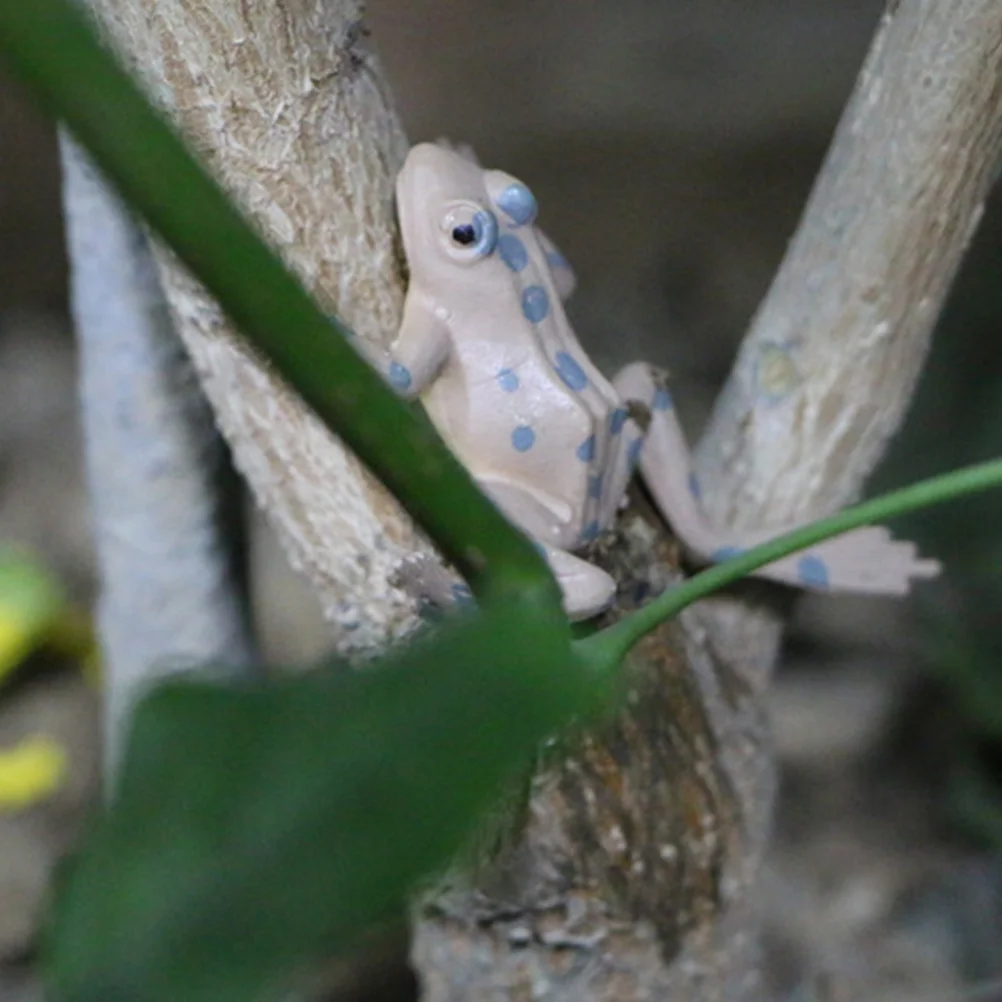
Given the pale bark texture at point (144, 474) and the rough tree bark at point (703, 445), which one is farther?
the pale bark texture at point (144, 474)

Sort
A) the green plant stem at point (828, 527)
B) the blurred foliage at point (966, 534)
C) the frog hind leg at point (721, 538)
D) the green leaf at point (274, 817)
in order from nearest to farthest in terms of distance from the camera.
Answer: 1. the green leaf at point (274, 817)
2. the green plant stem at point (828, 527)
3. the frog hind leg at point (721, 538)
4. the blurred foliage at point (966, 534)

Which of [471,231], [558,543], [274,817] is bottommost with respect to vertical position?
[274,817]

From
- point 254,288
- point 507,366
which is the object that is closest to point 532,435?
point 507,366

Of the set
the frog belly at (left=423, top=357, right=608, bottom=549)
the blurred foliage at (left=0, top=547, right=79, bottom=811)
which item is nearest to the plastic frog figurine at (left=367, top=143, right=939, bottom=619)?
the frog belly at (left=423, top=357, right=608, bottom=549)

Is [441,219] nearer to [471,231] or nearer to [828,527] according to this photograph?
[471,231]

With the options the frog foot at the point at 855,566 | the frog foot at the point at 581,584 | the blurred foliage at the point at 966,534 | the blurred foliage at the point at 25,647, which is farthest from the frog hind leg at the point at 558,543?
the blurred foliage at the point at 25,647

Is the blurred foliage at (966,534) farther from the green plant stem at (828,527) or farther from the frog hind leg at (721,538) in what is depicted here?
the green plant stem at (828,527)
